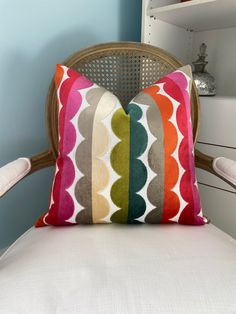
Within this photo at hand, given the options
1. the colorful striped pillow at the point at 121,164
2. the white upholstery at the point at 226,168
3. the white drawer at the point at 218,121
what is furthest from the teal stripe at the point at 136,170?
the white drawer at the point at 218,121

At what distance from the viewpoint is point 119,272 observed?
533mm

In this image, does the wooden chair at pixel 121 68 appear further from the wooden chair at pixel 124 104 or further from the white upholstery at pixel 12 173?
the white upholstery at pixel 12 173

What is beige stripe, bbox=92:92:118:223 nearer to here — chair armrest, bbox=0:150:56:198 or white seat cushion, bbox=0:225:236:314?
white seat cushion, bbox=0:225:236:314

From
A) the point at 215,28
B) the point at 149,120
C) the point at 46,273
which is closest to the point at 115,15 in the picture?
the point at 215,28

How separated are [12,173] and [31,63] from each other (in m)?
0.49

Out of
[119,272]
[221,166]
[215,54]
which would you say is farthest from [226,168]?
[215,54]

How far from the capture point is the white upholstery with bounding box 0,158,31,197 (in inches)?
23.8

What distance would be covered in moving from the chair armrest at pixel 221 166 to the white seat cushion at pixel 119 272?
133 millimetres

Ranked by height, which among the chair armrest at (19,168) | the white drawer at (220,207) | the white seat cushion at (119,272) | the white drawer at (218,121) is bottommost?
the white drawer at (220,207)

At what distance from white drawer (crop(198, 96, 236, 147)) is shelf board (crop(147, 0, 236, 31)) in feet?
0.94

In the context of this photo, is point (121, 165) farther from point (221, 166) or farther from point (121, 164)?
point (221, 166)

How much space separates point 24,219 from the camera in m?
1.11

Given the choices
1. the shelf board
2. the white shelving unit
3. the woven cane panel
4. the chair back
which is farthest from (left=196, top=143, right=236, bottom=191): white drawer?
the shelf board

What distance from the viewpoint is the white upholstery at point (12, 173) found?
23.8 inches
